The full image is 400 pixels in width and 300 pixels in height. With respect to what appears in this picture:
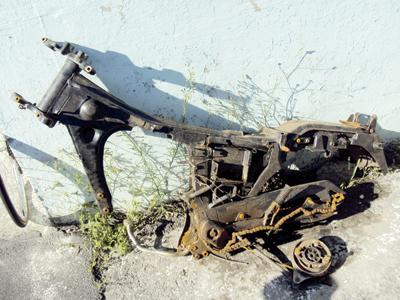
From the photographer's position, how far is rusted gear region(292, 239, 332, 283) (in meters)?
3.24

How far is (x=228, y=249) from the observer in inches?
132

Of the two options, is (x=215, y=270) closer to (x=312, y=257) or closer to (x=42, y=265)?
(x=312, y=257)

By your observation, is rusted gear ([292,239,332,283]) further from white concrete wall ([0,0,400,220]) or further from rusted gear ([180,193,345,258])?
white concrete wall ([0,0,400,220])

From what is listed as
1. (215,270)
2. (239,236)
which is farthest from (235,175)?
(215,270)

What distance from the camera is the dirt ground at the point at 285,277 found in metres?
3.21

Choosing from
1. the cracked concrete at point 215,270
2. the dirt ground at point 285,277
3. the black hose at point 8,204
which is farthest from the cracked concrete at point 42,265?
the black hose at point 8,204

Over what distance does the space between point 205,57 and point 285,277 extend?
201cm

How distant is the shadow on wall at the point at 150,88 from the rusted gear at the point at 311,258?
131 cm

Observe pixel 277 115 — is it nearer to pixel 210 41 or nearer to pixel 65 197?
pixel 210 41

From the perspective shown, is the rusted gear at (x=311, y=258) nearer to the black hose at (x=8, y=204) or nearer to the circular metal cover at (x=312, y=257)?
the circular metal cover at (x=312, y=257)

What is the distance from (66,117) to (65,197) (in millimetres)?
1218

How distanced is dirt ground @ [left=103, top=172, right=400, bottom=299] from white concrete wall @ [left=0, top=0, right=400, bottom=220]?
96 centimetres

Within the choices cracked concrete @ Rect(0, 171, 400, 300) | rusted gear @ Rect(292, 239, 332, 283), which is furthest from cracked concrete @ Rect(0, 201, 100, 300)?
rusted gear @ Rect(292, 239, 332, 283)

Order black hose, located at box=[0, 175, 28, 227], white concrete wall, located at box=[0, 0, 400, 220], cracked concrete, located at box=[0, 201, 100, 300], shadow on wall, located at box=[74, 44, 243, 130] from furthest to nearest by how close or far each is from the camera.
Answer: cracked concrete, located at box=[0, 201, 100, 300], black hose, located at box=[0, 175, 28, 227], shadow on wall, located at box=[74, 44, 243, 130], white concrete wall, located at box=[0, 0, 400, 220]
